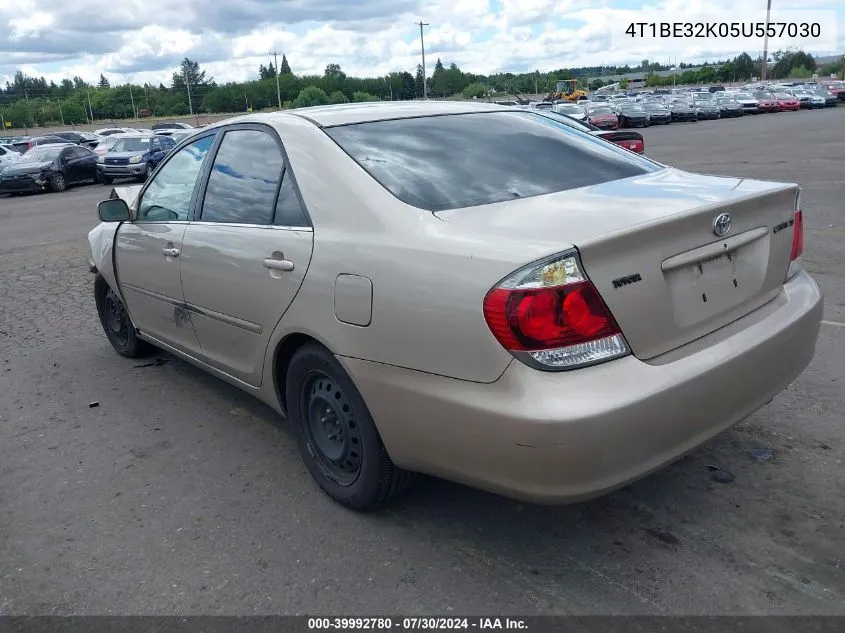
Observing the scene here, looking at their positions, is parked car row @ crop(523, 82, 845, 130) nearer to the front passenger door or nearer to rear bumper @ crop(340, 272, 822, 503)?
the front passenger door

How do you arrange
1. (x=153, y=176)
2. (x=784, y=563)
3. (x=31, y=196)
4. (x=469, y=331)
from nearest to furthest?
(x=469, y=331) < (x=784, y=563) < (x=153, y=176) < (x=31, y=196)

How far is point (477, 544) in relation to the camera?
10.1 ft

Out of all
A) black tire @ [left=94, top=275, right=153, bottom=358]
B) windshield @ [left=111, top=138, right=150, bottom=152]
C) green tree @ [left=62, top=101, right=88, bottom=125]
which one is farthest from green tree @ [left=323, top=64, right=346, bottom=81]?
black tire @ [left=94, top=275, right=153, bottom=358]

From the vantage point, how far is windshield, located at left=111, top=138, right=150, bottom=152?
24.4m

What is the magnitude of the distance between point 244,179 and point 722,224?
2263 millimetres

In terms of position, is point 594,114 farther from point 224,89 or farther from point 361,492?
point 224,89

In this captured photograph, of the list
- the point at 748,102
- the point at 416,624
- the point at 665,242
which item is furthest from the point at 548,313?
the point at 748,102

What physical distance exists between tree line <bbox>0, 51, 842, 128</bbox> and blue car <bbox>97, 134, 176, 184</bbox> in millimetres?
61353

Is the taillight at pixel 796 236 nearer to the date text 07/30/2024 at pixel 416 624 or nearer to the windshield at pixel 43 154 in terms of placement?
the date text 07/30/2024 at pixel 416 624

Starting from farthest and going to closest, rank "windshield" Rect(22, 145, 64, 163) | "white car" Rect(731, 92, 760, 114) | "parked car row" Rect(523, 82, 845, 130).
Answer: "white car" Rect(731, 92, 760, 114), "parked car row" Rect(523, 82, 845, 130), "windshield" Rect(22, 145, 64, 163)

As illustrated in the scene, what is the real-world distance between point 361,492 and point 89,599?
1.09 m

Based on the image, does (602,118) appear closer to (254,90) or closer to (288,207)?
(288,207)

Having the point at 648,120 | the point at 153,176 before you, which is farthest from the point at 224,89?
the point at 153,176

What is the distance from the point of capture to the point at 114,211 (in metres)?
4.83
